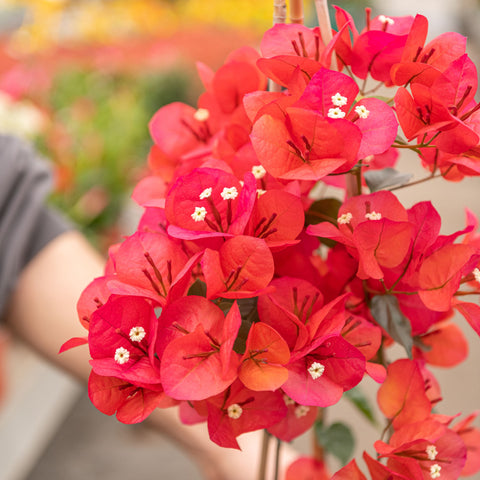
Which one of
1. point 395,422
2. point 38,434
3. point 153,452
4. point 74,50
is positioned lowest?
point 153,452

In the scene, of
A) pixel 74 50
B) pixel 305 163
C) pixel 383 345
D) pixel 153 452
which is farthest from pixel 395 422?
pixel 74 50

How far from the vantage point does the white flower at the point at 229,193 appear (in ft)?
0.88

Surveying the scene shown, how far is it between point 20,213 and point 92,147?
2.97ft

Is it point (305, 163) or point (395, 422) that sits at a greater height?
point (305, 163)

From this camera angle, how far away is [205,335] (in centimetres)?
26

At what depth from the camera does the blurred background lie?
1.21 m

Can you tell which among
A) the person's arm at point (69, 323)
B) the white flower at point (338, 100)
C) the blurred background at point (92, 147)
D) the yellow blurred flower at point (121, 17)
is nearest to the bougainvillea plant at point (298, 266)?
the white flower at point (338, 100)

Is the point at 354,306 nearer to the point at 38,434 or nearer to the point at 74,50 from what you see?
the point at 38,434

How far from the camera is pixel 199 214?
272mm

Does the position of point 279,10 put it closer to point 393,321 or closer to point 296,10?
point 296,10

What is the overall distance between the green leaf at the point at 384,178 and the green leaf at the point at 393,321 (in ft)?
0.22

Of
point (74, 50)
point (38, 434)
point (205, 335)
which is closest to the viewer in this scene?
point (205, 335)

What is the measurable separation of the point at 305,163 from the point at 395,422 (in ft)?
0.52

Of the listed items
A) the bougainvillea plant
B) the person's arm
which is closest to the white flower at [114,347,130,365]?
the bougainvillea plant
